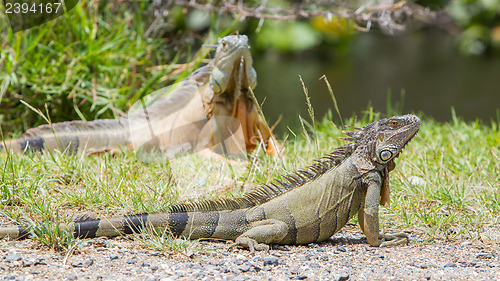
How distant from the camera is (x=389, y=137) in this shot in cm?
352

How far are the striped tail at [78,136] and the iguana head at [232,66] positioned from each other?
1.19 m

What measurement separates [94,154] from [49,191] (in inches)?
54.9

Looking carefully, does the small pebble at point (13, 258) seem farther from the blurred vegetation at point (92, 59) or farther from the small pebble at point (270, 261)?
the blurred vegetation at point (92, 59)

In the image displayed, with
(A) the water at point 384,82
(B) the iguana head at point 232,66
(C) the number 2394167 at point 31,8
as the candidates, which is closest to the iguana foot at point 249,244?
(B) the iguana head at point 232,66

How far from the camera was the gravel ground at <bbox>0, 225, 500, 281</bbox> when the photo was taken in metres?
2.94

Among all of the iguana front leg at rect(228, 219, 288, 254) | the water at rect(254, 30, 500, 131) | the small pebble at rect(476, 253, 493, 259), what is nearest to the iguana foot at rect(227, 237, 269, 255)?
the iguana front leg at rect(228, 219, 288, 254)

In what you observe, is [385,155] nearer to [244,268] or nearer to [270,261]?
[270,261]

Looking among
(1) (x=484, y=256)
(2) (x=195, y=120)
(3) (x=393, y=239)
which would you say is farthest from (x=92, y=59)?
(1) (x=484, y=256)

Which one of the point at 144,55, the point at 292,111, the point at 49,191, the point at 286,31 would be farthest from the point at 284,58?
the point at 49,191

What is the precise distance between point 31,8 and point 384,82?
34.1 feet

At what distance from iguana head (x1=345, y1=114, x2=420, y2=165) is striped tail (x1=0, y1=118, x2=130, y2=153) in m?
2.66

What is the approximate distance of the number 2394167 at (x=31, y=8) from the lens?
6.80 metres

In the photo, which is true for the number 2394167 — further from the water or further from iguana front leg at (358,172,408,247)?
iguana front leg at (358,172,408,247)

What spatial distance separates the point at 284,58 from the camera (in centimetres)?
1827
